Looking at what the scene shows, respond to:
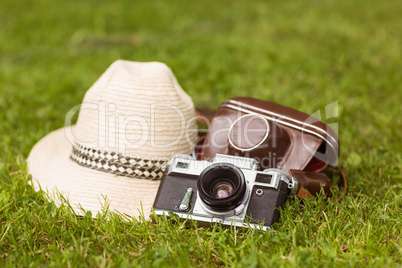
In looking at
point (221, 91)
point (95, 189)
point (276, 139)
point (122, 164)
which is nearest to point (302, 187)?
point (276, 139)

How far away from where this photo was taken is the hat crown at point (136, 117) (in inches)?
96.3

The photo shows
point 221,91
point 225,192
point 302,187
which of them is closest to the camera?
point 225,192

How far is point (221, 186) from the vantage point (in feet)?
6.89

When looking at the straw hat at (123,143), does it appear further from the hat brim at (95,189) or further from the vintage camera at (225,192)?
the vintage camera at (225,192)

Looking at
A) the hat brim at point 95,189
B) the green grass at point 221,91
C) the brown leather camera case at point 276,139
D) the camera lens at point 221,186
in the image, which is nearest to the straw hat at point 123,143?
the hat brim at point 95,189

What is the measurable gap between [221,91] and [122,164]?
2.14 m

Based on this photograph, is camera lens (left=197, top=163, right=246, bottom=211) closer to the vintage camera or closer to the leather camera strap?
the vintage camera

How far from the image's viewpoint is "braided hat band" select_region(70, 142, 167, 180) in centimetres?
240

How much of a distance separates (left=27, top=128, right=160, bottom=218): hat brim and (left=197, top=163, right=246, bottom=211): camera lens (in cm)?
38

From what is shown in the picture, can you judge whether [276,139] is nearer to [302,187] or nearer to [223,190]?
[302,187]

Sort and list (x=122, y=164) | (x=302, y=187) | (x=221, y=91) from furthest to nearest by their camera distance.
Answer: (x=221, y=91)
(x=122, y=164)
(x=302, y=187)

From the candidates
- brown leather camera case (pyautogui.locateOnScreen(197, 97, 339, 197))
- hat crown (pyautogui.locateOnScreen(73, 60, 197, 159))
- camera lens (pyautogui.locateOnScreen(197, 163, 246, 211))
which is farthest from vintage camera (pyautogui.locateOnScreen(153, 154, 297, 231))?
hat crown (pyautogui.locateOnScreen(73, 60, 197, 159))

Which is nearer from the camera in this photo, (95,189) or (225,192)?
(225,192)

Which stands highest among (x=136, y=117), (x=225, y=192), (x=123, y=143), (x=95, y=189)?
(x=136, y=117)
